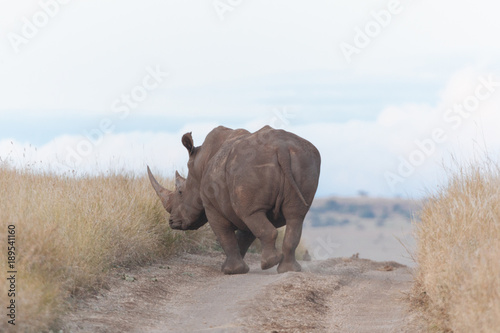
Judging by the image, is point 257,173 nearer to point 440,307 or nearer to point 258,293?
point 258,293

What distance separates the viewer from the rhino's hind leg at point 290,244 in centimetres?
1005

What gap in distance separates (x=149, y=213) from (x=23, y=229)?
14.6 ft

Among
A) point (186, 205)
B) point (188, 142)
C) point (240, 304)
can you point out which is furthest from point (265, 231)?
point (188, 142)

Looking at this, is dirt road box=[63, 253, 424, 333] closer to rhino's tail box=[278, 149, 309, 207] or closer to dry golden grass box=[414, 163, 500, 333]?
dry golden grass box=[414, 163, 500, 333]

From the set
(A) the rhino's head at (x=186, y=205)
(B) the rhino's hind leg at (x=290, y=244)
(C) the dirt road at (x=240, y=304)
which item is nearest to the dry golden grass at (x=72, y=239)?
(C) the dirt road at (x=240, y=304)

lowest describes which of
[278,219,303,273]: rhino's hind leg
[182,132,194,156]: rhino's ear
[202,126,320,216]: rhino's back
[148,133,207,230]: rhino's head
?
[278,219,303,273]: rhino's hind leg

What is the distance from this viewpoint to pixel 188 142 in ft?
37.7

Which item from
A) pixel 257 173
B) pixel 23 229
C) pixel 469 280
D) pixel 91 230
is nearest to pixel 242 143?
pixel 257 173

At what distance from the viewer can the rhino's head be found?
1147cm

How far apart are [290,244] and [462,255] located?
3.23 m

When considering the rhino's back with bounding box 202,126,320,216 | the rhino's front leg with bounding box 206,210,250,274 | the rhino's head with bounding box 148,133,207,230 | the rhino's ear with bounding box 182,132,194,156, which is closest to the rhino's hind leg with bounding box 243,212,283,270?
the rhino's back with bounding box 202,126,320,216

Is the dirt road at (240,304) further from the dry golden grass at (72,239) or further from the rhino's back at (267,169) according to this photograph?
the rhino's back at (267,169)

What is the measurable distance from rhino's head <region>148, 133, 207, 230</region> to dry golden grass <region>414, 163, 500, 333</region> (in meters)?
3.71

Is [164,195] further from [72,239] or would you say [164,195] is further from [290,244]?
[72,239]
